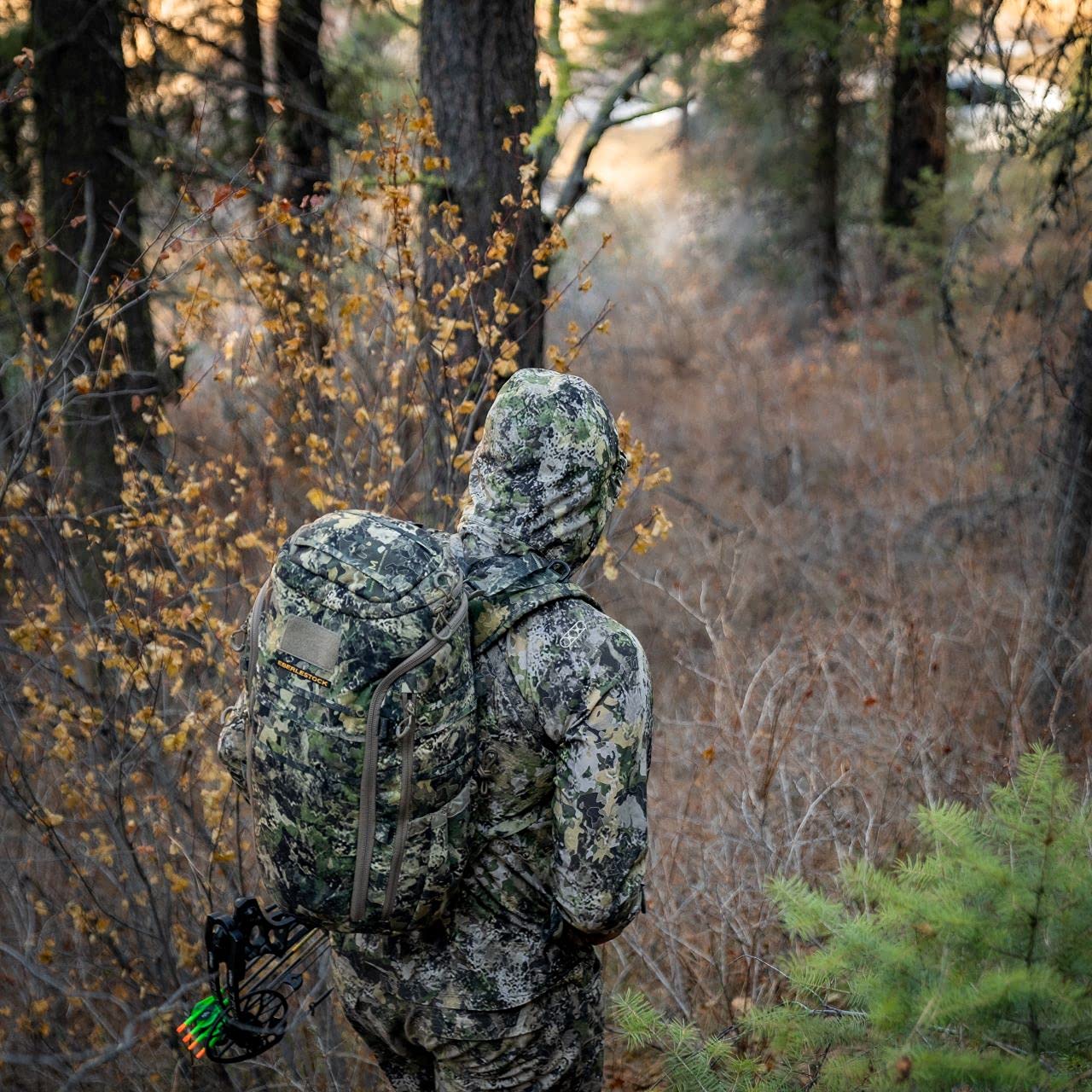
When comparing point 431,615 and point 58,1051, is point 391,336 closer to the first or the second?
point 431,615

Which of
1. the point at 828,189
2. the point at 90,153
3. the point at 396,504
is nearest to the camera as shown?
the point at 396,504

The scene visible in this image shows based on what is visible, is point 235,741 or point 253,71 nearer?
point 235,741

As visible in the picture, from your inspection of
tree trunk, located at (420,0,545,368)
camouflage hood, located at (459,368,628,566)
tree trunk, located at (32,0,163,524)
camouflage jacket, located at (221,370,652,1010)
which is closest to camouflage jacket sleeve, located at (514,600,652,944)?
camouflage jacket, located at (221,370,652,1010)

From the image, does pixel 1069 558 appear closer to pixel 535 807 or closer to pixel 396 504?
pixel 396 504

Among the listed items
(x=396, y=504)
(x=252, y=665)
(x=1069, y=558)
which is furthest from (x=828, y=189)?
(x=252, y=665)

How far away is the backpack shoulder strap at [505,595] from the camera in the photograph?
6.65 ft

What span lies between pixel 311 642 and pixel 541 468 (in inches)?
21.6

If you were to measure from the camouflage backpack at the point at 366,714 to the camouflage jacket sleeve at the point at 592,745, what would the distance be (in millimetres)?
97

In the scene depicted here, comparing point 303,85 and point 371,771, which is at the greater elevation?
point 303,85

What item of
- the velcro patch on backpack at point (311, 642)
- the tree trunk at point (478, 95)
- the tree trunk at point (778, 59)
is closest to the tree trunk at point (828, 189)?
the tree trunk at point (778, 59)

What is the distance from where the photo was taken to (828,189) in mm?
14383

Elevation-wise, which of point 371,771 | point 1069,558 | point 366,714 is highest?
point 366,714

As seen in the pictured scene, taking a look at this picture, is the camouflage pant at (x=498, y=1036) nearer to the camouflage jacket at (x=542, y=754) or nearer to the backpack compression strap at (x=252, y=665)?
the camouflage jacket at (x=542, y=754)

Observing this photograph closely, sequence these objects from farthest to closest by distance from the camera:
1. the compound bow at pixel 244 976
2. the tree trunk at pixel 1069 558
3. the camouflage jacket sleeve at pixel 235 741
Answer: the tree trunk at pixel 1069 558 → the compound bow at pixel 244 976 → the camouflage jacket sleeve at pixel 235 741
